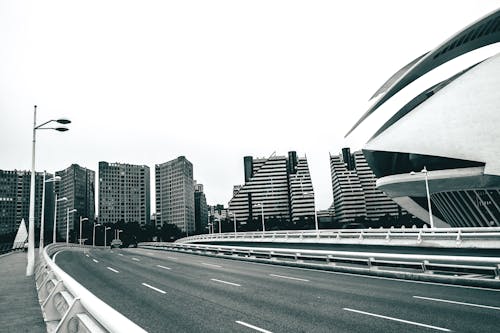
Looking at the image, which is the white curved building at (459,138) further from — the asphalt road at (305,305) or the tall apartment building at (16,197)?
the tall apartment building at (16,197)

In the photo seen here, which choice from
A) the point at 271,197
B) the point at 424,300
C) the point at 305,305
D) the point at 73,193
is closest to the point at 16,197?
the point at 73,193

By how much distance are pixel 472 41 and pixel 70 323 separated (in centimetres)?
5075

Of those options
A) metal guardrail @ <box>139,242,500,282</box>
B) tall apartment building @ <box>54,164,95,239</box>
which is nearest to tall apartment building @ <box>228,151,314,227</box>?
tall apartment building @ <box>54,164,95,239</box>

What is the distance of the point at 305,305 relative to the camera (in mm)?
9703

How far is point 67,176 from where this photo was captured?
168500 millimetres

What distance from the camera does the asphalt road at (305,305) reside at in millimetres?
7562

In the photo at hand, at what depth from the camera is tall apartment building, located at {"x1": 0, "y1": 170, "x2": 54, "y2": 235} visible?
343 ft

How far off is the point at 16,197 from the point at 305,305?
133 meters

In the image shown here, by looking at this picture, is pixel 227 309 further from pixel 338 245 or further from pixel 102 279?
pixel 338 245

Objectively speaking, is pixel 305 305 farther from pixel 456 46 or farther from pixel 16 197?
pixel 16 197

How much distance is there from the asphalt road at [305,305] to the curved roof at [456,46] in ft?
118

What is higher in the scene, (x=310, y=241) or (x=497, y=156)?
(x=497, y=156)

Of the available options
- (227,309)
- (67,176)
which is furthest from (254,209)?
(227,309)

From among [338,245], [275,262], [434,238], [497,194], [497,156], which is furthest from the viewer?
[497,194]
